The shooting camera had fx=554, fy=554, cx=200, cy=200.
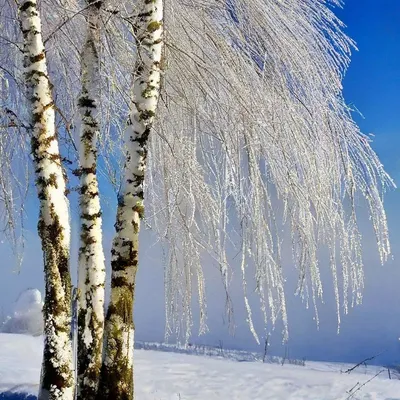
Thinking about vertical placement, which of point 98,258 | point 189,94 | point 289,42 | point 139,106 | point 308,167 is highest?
point 289,42

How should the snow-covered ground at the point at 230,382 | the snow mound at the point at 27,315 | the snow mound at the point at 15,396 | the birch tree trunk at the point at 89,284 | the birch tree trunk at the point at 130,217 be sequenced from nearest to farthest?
the birch tree trunk at the point at 130,217 → the birch tree trunk at the point at 89,284 → the snow-covered ground at the point at 230,382 → the snow mound at the point at 15,396 → the snow mound at the point at 27,315

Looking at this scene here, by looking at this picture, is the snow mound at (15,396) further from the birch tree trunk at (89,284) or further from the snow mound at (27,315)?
the snow mound at (27,315)

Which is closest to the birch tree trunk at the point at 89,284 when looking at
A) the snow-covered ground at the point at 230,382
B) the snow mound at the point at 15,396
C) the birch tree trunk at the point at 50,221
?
the birch tree trunk at the point at 50,221

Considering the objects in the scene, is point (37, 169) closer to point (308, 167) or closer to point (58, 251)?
point (58, 251)

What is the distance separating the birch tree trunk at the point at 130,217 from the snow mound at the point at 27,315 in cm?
1078

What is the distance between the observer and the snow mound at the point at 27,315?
14727 mm

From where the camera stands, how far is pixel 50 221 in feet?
15.0

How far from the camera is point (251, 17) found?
16.4ft

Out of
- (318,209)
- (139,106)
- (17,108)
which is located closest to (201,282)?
(318,209)

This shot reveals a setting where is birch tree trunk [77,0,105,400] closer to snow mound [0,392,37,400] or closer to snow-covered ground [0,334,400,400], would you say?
snow-covered ground [0,334,400,400]

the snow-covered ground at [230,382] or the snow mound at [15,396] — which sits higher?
the snow-covered ground at [230,382]

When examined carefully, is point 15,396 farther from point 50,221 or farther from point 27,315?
point 27,315

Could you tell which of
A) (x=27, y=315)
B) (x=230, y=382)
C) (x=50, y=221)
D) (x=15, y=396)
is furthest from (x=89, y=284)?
(x=27, y=315)

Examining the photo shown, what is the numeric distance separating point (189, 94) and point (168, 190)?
38.3 inches
